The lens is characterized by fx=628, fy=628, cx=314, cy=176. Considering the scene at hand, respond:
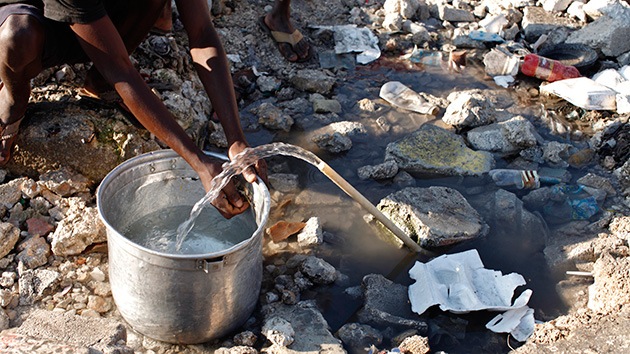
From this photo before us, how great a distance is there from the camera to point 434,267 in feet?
9.21

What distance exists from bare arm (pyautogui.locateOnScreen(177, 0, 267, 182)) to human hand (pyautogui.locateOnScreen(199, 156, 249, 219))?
226 mm

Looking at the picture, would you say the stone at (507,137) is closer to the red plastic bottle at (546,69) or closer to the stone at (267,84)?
the red plastic bottle at (546,69)

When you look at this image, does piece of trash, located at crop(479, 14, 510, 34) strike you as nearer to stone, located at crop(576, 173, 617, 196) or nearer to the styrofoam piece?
the styrofoam piece

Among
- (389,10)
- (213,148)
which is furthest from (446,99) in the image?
(213,148)

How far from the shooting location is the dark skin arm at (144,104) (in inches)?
89.9

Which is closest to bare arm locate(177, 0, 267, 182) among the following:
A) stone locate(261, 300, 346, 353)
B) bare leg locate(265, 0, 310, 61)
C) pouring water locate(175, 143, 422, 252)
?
pouring water locate(175, 143, 422, 252)

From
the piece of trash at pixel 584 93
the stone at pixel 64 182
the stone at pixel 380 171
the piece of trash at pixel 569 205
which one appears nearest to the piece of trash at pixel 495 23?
the piece of trash at pixel 584 93

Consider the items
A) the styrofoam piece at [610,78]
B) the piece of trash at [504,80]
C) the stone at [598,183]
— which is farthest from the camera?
the piece of trash at [504,80]

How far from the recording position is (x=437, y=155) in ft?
11.6

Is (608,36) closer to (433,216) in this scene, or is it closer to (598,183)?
(598,183)

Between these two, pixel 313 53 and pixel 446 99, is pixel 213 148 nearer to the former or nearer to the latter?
pixel 313 53

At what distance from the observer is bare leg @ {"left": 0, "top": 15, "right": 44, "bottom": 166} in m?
2.45

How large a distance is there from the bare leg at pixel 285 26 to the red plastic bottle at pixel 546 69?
1.49 m

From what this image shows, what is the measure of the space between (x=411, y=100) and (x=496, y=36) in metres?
1.08
